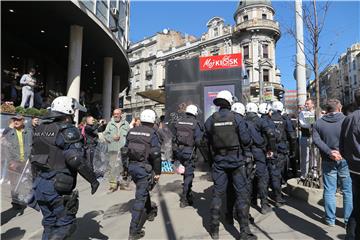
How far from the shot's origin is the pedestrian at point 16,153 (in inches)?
220

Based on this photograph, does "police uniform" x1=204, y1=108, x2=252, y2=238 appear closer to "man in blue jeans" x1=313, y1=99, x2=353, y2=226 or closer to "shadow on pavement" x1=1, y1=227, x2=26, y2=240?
"man in blue jeans" x1=313, y1=99, x2=353, y2=226

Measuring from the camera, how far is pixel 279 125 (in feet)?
20.8

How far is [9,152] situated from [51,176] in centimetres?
318

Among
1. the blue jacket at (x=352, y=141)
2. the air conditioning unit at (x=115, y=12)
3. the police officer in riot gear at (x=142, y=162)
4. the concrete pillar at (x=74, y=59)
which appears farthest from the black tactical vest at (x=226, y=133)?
the air conditioning unit at (x=115, y=12)

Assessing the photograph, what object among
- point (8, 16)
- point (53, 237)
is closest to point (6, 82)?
point (8, 16)

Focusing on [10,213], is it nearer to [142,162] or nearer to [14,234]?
[14,234]

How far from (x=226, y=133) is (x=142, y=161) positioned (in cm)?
134

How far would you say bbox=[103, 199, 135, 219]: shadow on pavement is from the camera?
5578 mm

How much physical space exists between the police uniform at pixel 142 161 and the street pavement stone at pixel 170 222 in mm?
517

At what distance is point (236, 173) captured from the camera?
14.3ft

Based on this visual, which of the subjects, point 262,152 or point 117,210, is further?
point 117,210

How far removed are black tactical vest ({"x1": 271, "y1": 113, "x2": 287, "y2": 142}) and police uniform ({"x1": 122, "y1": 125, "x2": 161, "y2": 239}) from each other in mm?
2868

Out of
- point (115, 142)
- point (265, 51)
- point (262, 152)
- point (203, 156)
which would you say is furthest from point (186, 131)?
point (265, 51)

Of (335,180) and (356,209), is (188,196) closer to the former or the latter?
(335,180)
